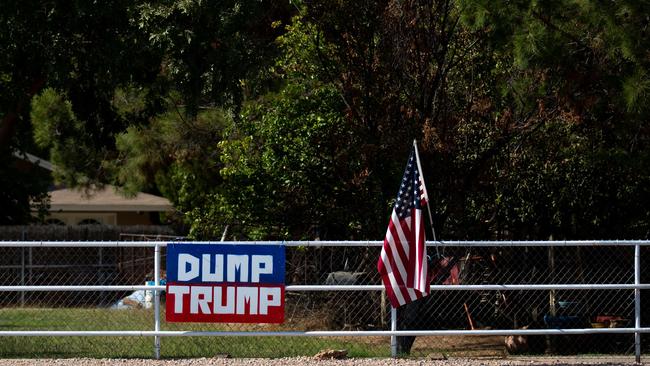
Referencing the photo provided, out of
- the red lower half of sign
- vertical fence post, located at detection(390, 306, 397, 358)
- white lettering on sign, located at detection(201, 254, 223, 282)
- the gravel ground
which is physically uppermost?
white lettering on sign, located at detection(201, 254, 223, 282)

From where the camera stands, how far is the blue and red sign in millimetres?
11172

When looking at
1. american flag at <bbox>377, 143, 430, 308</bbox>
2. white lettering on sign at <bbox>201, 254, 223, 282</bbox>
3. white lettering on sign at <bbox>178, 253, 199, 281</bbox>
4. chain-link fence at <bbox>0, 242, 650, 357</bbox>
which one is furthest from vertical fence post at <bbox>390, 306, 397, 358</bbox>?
white lettering on sign at <bbox>178, 253, 199, 281</bbox>

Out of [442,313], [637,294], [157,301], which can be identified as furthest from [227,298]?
[637,294]

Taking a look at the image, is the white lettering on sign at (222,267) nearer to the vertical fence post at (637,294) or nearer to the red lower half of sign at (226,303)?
the red lower half of sign at (226,303)

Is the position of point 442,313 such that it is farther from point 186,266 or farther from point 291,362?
point 186,266

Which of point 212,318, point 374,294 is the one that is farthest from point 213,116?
point 212,318

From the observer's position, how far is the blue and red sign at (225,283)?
36.7ft

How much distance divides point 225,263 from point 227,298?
39 centimetres

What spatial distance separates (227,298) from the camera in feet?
36.6

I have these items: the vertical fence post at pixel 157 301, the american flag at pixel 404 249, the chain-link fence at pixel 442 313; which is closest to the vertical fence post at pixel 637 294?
the chain-link fence at pixel 442 313

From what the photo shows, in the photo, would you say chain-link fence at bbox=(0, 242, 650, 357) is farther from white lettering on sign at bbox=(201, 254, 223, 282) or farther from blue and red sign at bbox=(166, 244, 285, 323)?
white lettering on sign at bbox=(201, 254, 223, 282)

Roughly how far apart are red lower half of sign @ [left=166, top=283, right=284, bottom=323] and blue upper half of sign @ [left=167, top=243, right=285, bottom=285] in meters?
0.08

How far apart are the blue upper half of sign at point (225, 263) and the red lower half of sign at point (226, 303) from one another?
0.08 metres

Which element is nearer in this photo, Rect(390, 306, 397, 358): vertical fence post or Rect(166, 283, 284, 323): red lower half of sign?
Rect(166, 283, 284, 323): red lower half of sign
